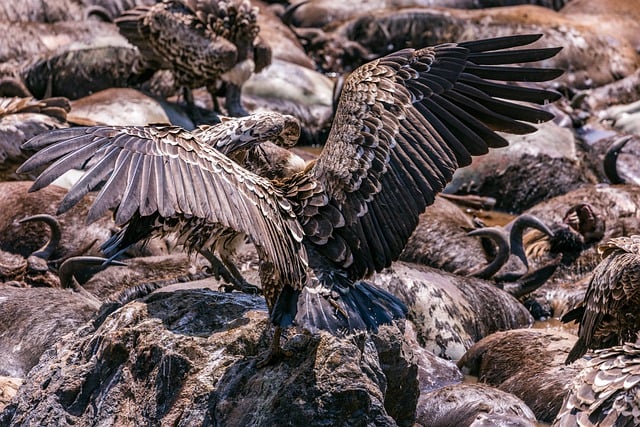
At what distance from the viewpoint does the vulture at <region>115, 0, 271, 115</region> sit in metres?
14.4

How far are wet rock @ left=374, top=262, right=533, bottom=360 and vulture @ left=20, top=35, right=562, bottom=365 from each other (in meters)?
3.54

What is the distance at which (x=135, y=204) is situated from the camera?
17.9 ft

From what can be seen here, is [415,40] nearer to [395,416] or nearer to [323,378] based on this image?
[395,416]

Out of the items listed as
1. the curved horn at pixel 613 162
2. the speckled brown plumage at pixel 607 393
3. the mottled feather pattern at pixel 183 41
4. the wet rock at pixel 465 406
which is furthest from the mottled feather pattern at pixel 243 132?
the curved horn at pixel 613 162

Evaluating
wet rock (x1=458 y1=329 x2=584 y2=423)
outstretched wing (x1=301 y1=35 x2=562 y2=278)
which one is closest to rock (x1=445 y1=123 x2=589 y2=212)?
wet rock (x1=458 y1=329 x2=584 y2=423)

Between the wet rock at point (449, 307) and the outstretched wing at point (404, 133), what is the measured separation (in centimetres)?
352

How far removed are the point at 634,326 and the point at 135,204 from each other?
3.42 meters

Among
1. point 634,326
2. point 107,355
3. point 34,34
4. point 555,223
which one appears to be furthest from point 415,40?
point 107,355

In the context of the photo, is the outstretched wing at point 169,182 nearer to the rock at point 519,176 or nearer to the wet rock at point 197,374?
the wet rock at point 197,374

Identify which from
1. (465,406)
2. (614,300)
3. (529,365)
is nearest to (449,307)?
(529,365)

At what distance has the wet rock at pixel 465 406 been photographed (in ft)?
24.8

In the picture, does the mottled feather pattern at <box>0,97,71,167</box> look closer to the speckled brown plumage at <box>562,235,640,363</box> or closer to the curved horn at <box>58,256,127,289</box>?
the curved horn at <box>58,256,127,289</box>

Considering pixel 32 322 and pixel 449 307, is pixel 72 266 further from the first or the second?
pixel 449 307

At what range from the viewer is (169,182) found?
18.5 ft
